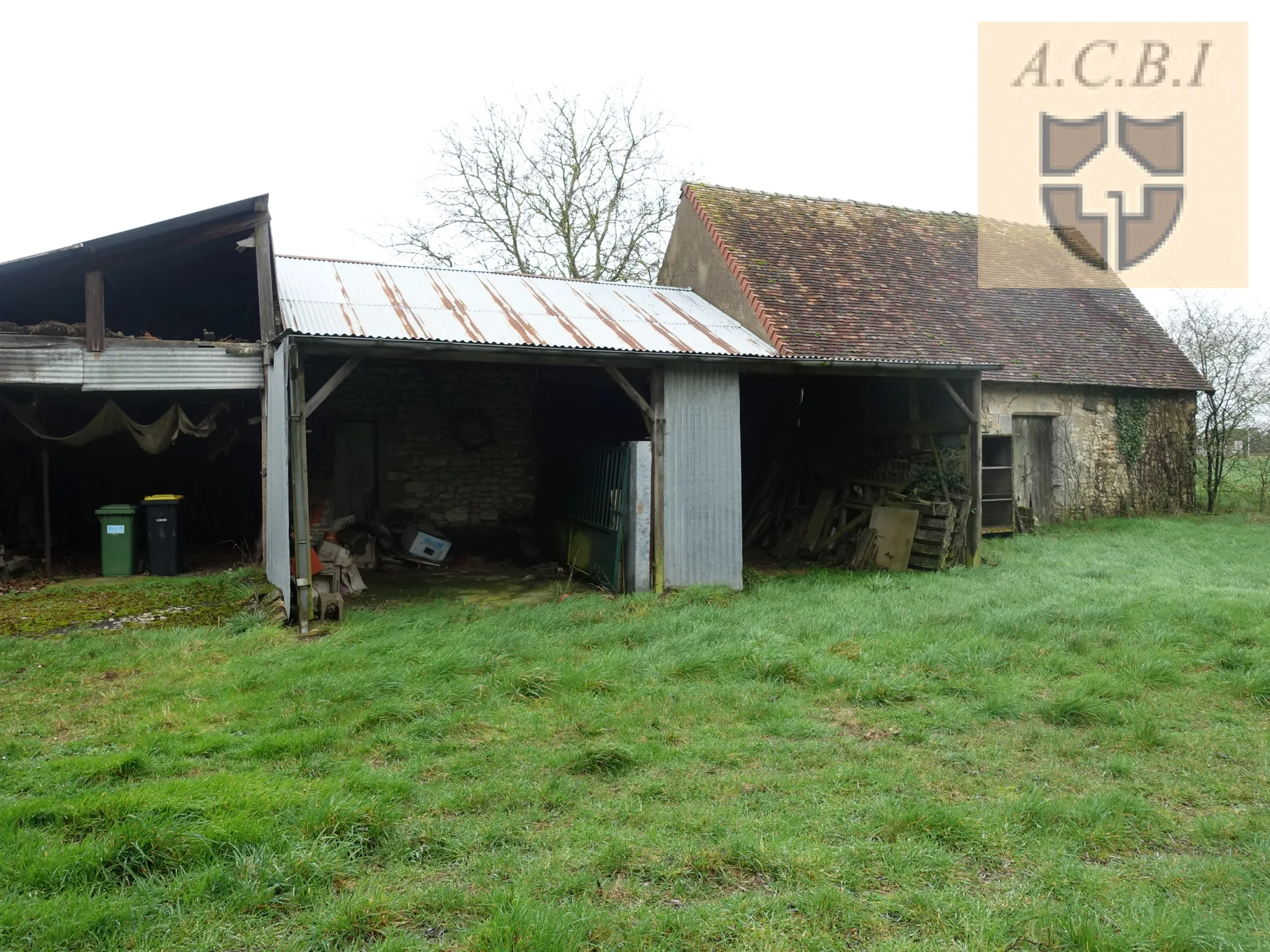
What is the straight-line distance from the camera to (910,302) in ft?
43.9

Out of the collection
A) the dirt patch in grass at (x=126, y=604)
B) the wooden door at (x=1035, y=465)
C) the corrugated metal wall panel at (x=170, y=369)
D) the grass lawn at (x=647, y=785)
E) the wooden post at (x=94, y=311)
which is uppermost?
the wooden post at (x=94, y=311)

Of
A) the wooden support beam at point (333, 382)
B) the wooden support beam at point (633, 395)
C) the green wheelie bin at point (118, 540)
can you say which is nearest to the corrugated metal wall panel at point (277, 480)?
the wooden support beam at point (333, 382)

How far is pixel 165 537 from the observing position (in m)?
9.86

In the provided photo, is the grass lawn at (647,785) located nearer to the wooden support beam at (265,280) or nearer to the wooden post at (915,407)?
the wooden support beam at (265,280)

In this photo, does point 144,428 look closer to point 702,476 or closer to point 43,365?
point 43,365

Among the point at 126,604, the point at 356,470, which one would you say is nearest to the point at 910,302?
the point at 356,470

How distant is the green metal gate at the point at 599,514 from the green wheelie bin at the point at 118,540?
5.16m

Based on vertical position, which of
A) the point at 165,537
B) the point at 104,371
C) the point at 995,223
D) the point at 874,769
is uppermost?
the point at 995,223

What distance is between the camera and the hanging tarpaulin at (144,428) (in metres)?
9.81

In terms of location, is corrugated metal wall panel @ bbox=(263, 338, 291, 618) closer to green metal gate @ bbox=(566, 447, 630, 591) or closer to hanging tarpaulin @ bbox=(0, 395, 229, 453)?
hanging tarpaulin @ bbox=(0, 395, 229, 453)

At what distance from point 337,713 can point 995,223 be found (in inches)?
672

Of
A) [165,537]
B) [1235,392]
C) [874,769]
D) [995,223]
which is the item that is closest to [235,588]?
[165,537]

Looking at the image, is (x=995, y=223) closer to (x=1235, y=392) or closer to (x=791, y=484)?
(x=1235, y=392)

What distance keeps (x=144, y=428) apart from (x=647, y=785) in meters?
8.46
